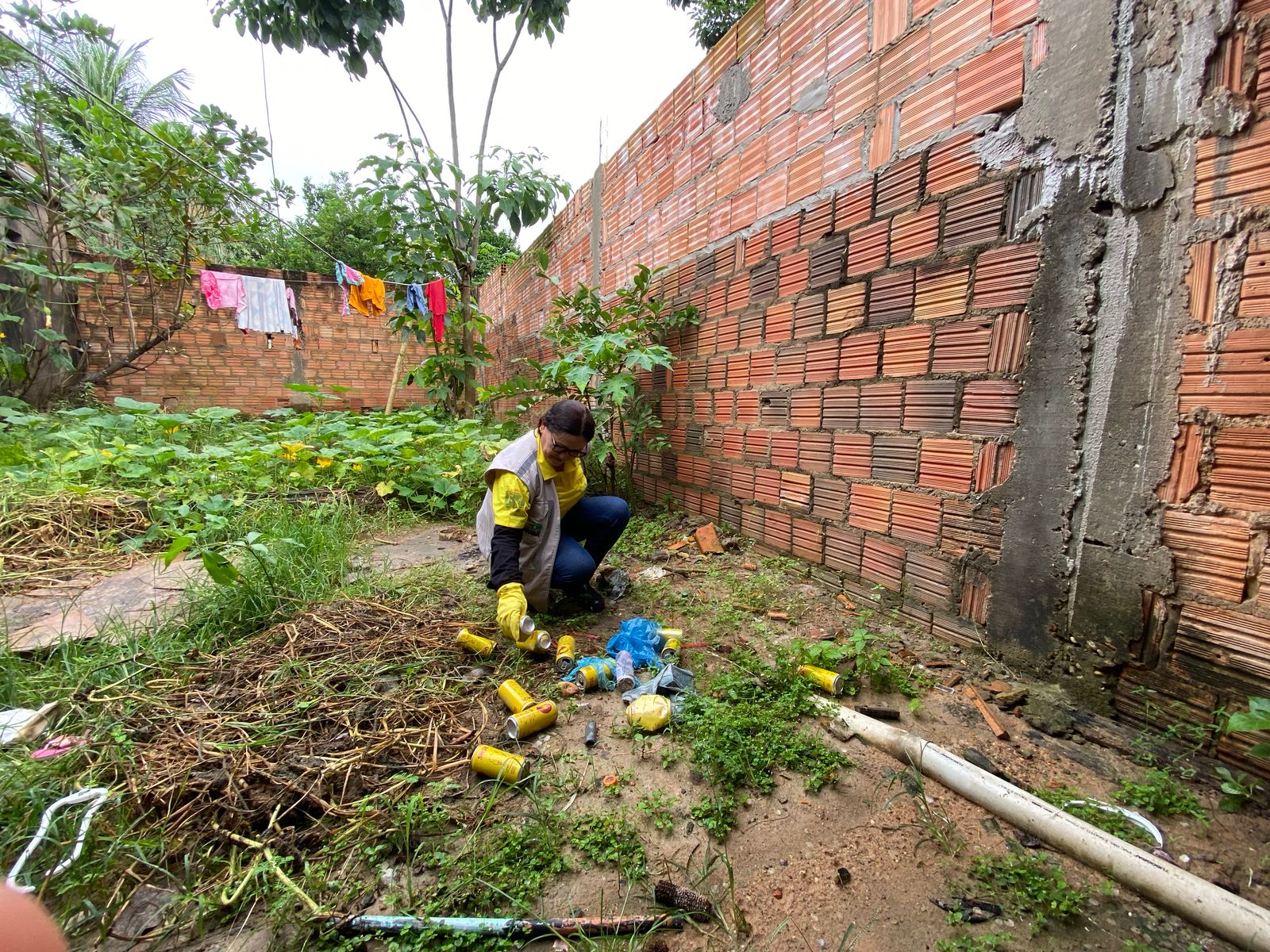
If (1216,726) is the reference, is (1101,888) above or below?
below

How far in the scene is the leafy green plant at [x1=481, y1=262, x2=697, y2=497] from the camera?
3117 mm

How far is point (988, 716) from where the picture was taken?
1.50 m

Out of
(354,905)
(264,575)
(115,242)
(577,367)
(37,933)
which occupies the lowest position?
(354,905)

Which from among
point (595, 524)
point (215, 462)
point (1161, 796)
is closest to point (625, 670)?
point (595, 524)

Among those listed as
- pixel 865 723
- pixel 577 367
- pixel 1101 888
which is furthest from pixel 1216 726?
pixel 577 367

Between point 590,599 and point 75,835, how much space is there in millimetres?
1672

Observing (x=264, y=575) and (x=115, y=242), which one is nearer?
(x=264, y=575)

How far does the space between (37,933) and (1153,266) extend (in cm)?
224

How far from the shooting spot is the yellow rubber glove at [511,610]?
1.90 meters

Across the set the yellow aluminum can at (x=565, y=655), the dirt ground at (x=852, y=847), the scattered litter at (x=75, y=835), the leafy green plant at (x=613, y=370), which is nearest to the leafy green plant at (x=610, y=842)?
the dirt ground at (x=852, y=847)

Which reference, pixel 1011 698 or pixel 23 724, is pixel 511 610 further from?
pixel 1011 698

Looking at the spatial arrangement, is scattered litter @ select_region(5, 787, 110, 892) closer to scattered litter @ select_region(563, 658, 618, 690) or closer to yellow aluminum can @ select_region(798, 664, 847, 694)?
scattered litter @ select_region(563, 658, 618, 690)

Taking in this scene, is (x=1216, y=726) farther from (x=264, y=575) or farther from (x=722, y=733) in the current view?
(x=264, y=575)

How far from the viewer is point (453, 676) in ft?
6.04
